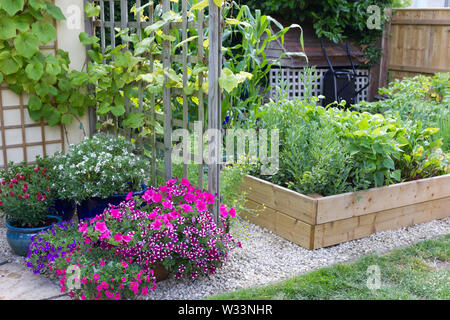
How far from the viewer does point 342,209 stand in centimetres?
300

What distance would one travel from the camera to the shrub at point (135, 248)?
2209mm

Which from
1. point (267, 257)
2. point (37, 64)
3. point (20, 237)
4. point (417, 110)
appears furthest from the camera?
point (417, 110)

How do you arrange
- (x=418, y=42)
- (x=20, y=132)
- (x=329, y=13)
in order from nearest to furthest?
(x=20, y=132), (x=329, y=13), (x=418, y=42)

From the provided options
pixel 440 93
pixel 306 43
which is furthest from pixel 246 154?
pixel 306 43

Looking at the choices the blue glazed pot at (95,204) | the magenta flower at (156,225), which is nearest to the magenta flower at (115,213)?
the magenta flower at (156,225)

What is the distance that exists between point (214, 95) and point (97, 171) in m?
0.90

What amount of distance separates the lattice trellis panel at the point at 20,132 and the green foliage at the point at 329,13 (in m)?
3.67

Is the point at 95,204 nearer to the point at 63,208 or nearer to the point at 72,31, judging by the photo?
the point at 63,208

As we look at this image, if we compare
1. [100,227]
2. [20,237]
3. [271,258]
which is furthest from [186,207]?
[20,237]

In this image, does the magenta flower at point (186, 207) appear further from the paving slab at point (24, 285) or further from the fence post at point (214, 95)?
the paving slab at point (24, 285)

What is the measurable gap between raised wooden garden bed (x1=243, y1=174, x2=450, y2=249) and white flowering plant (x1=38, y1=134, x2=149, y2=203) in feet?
2.56

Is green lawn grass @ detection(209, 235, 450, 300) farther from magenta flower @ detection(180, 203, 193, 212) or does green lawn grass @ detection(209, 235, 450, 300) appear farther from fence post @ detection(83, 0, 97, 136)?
fence post @ detection(83, 0, 97, 136)
